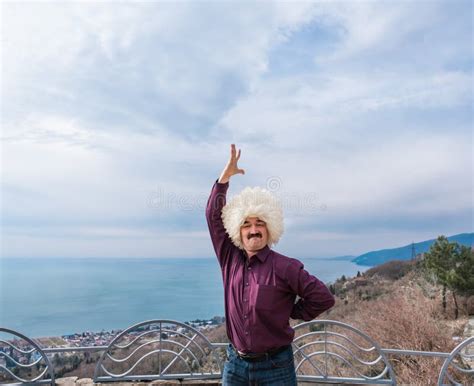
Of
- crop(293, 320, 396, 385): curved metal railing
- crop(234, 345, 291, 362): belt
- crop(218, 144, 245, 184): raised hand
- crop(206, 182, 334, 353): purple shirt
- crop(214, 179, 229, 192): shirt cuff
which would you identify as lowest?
crop(293, 320, 396, 385): curved metal railing

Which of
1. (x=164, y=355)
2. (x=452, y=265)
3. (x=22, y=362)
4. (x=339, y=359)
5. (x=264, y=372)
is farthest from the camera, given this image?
(x=452, y=265)

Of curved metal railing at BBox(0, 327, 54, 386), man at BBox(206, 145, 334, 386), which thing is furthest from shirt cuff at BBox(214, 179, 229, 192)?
curved metal railing at BBox(0, 327, 54, 386)

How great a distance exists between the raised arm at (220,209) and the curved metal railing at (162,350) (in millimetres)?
1515

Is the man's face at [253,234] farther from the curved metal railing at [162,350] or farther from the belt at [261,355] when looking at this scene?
the curved metal railing at [162,350]

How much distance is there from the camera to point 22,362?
132 inches

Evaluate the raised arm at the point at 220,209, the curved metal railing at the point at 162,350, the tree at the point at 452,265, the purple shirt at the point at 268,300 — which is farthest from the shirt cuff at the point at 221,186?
the tree at the point at 452,265

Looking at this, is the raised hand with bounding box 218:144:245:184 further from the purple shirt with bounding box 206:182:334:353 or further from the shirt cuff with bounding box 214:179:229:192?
the purple shirt with bounding box 206:182:334:353

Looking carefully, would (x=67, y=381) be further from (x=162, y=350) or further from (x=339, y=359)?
Answer: (x=339, y=359)

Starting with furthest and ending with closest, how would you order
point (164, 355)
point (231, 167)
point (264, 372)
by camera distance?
1. point (164, 355)
2. point (231, 167)
3. point (264, 372)

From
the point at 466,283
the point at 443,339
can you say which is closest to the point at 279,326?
the point at 443,339

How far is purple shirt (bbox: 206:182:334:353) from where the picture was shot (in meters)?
1.97

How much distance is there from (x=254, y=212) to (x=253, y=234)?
118 mm

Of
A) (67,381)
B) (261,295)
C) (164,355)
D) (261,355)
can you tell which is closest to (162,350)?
(164,355)

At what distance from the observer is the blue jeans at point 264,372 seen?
6.44ft
